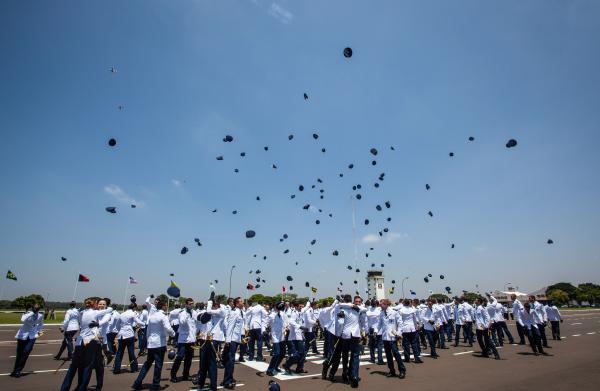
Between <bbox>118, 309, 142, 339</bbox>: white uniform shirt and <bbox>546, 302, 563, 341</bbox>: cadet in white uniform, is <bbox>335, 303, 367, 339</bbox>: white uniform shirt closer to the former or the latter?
<bbox>118, 309, 142, 339</bbox>: white uniform shirt

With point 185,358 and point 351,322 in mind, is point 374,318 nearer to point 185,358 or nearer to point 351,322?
point 351,322

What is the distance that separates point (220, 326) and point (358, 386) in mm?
4139

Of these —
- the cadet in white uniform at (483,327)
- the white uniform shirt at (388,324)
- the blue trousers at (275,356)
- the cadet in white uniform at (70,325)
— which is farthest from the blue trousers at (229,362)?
the cadet in white uniform at (483,327)

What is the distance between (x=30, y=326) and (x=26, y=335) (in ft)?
1.78

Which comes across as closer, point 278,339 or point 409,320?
point 278,339

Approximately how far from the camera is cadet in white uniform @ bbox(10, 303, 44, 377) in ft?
31.6

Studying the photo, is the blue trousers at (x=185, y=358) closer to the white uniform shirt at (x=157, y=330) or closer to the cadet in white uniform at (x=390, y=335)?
the white uniform shirt at (x=157, y=330)

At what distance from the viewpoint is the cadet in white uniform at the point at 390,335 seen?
30.7 ft

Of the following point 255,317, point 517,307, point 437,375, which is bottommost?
point 437,375

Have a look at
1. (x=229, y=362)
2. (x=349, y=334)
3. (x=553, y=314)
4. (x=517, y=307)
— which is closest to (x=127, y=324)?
(x=229, y=362)

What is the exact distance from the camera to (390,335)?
9805mm

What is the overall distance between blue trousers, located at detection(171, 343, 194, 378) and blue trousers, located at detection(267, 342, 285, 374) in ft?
7.86

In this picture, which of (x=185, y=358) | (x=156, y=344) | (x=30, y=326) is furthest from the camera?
(x=30, y=326)

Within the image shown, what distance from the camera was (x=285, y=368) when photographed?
9992 millimetres
